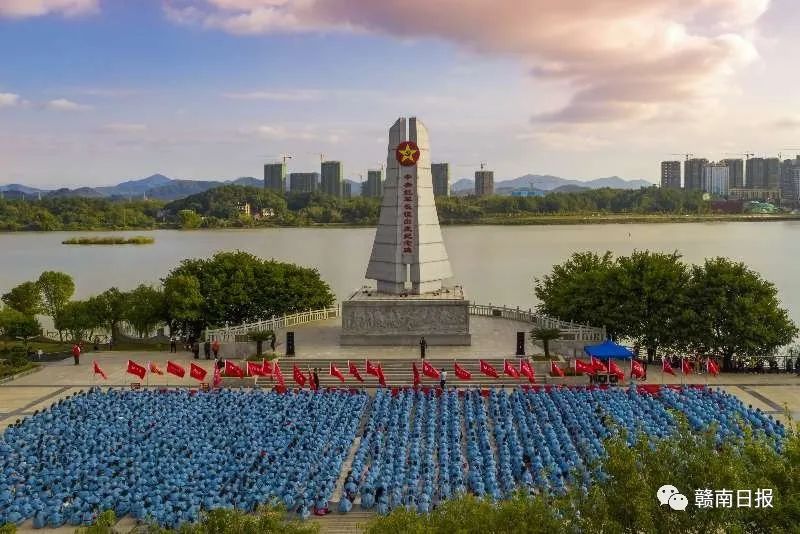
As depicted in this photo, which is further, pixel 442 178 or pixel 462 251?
pixel 442 178

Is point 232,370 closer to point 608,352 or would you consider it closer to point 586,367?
point 586,367

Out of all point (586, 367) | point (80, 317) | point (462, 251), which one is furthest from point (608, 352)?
Answer: point (462, 251)

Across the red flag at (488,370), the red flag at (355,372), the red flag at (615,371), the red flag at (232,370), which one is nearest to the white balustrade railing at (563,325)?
the red flag at (615,371)

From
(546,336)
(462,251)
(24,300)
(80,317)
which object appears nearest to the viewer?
(546,336)

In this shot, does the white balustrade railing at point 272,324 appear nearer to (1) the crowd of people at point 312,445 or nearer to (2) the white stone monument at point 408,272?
(2) the white stone monument at point 408,272

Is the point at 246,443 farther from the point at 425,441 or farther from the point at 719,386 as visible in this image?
the point at 719,386

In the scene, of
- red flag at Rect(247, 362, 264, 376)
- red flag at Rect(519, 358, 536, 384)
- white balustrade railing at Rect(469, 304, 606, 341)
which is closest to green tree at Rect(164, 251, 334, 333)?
red flag at Rect(247, 362, 264, 376)

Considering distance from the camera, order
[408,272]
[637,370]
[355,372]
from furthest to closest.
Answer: [408,272] < [637,370] < [355,372]

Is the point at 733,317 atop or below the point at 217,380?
atop
